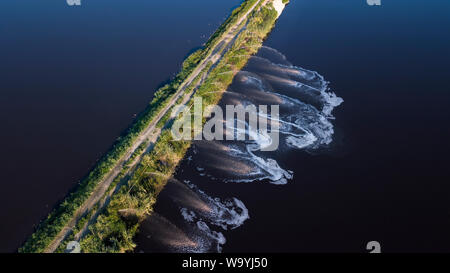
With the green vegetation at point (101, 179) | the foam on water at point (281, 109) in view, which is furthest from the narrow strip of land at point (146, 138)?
the foam on water at point (281, 109)

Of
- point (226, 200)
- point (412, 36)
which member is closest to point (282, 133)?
point (226, 200)

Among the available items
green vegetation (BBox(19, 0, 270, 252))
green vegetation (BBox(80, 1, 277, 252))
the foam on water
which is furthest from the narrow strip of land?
the foam on water

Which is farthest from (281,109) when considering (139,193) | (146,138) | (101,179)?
(101,179)

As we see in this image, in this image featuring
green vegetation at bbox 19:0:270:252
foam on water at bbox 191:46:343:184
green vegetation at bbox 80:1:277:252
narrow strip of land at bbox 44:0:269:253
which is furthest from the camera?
foam on water at bbox 191:46:343:184

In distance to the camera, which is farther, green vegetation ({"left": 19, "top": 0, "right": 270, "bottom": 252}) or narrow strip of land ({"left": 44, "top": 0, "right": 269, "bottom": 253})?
narrow strip of land ({"left": 44, "top": 0, "right": 269, "bottom": 253})

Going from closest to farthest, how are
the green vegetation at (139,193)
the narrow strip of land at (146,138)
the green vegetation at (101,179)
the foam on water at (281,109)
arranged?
the green vegetation at (139,193), the green vegetation at (101,179), the narrow strip of land at (146,138), the foam on water at (281,109)

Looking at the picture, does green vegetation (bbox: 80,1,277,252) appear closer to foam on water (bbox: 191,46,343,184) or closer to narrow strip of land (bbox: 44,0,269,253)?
narrow strip of land (bbox: 44,0,269,253)

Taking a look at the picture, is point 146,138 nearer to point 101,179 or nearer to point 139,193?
point 101,179

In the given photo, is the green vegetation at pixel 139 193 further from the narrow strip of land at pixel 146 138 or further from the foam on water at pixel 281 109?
the foam on water at pixel 281 109
